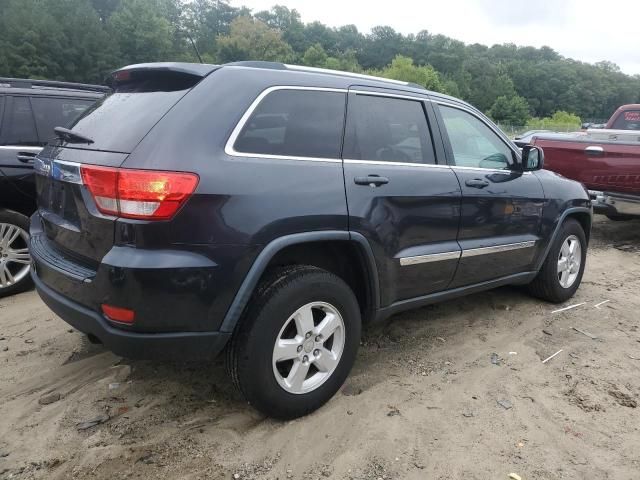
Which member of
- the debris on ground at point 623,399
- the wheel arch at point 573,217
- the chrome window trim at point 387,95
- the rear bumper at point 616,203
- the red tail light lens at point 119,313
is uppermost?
the chrome window trim at point 387,95

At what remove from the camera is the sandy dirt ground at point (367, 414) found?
243 centimetres

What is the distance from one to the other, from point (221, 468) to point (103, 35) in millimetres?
81329

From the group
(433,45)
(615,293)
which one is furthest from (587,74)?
(615,293)

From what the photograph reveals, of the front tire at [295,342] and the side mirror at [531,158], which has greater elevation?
the side mirror at [531,158]

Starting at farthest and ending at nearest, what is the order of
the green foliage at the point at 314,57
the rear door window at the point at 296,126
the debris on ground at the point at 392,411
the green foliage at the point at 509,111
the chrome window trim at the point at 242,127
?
the green foliage at the point at 314,57 → the green foliage at the point at 509,111 → the debris on ground at the point at 392,411 → the rear door window at the point at 296,126 → the chrome window trim at the point at 242,127

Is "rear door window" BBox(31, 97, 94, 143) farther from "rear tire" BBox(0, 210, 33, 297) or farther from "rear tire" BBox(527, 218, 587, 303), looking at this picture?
"rear tire" BBox(527, 218, 587, 303)

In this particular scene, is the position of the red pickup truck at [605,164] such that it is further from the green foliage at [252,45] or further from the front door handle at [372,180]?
the green foliage at [252,45]

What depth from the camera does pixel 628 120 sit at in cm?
948

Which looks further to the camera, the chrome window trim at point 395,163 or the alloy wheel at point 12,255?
the alloy wheel at point 12,255

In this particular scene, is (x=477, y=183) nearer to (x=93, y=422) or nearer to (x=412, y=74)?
(x=93, y=422)

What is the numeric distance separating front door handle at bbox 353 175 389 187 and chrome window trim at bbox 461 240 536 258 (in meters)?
0.92

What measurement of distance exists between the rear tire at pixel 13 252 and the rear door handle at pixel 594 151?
260 inches

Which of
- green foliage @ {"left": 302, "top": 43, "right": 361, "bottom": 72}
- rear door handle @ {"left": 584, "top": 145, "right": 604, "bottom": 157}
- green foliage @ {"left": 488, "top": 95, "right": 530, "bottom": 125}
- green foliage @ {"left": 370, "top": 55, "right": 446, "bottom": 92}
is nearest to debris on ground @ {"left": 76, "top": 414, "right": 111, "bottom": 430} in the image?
rear door handle @ {"left": 584, "top": 145, "right": 604, "bottom": 157}

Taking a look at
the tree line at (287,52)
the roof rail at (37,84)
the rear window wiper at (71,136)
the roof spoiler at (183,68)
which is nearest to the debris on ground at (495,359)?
the roof spoiler at (183,68)
